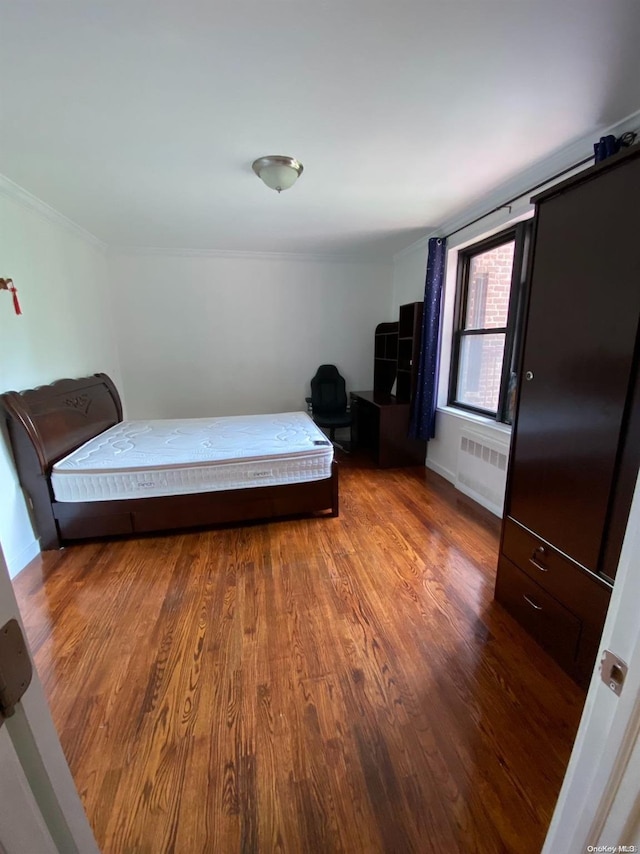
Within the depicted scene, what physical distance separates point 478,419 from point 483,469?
43cm

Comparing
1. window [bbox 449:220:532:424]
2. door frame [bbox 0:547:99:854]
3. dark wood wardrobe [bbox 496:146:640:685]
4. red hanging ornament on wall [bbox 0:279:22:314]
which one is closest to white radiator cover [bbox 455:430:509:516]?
window [bbox 449:220:532:424]

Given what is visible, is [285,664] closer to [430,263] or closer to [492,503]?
[492,503]

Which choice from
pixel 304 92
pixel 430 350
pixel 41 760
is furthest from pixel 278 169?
pixel 41 760

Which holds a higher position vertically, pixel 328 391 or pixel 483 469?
pixel 328 391

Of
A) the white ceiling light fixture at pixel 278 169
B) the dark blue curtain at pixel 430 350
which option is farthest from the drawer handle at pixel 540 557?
the white ceiling light fixture at pixel 278 169

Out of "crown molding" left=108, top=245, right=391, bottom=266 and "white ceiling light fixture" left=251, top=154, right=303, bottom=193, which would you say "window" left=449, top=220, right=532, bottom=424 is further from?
"white ceiling light fixture" left=251, top=154, right=303, bottom=193

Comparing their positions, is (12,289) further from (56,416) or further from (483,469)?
(483,469)

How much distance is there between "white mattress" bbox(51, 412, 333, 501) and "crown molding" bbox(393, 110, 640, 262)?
2213mm

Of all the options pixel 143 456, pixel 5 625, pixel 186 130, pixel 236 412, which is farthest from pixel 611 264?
pixel 236 412

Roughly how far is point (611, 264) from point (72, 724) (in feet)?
8.46

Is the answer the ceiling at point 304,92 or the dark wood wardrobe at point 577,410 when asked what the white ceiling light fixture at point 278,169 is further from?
the dark wood wardrobe at point 577,410

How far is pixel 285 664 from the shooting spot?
5.12 feet

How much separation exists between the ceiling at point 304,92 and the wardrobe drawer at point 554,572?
6.40ft

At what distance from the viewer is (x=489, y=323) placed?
3.09 metres
